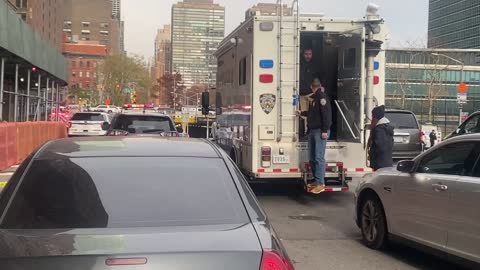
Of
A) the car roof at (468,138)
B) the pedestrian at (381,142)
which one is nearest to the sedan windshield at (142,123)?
the pedestrian at (381,142)

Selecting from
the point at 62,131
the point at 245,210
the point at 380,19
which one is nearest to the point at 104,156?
the point at 245,210

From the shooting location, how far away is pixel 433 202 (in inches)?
247

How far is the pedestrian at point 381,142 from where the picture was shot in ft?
31.5

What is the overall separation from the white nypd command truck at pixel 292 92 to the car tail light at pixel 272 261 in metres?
7.57

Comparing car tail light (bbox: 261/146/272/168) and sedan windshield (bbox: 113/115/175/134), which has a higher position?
sedan windshield (bbox: 113/115/175/134)

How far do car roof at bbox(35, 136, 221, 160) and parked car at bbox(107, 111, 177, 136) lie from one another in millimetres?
8326

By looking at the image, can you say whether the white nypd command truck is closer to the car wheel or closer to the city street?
the city street

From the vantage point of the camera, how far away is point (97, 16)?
181125mm

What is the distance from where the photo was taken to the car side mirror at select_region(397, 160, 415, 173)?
679 cm

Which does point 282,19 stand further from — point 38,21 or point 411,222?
point 38,21

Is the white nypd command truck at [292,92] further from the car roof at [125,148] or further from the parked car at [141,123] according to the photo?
the car roof at [125,148]

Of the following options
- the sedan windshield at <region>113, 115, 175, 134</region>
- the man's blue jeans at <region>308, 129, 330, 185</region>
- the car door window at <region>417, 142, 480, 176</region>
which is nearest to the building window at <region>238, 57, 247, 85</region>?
the man's blue jeans at <region>308, 129, 330, 185</region>

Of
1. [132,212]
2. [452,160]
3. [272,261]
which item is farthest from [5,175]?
[272,261]

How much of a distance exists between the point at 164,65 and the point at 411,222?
549 ft
